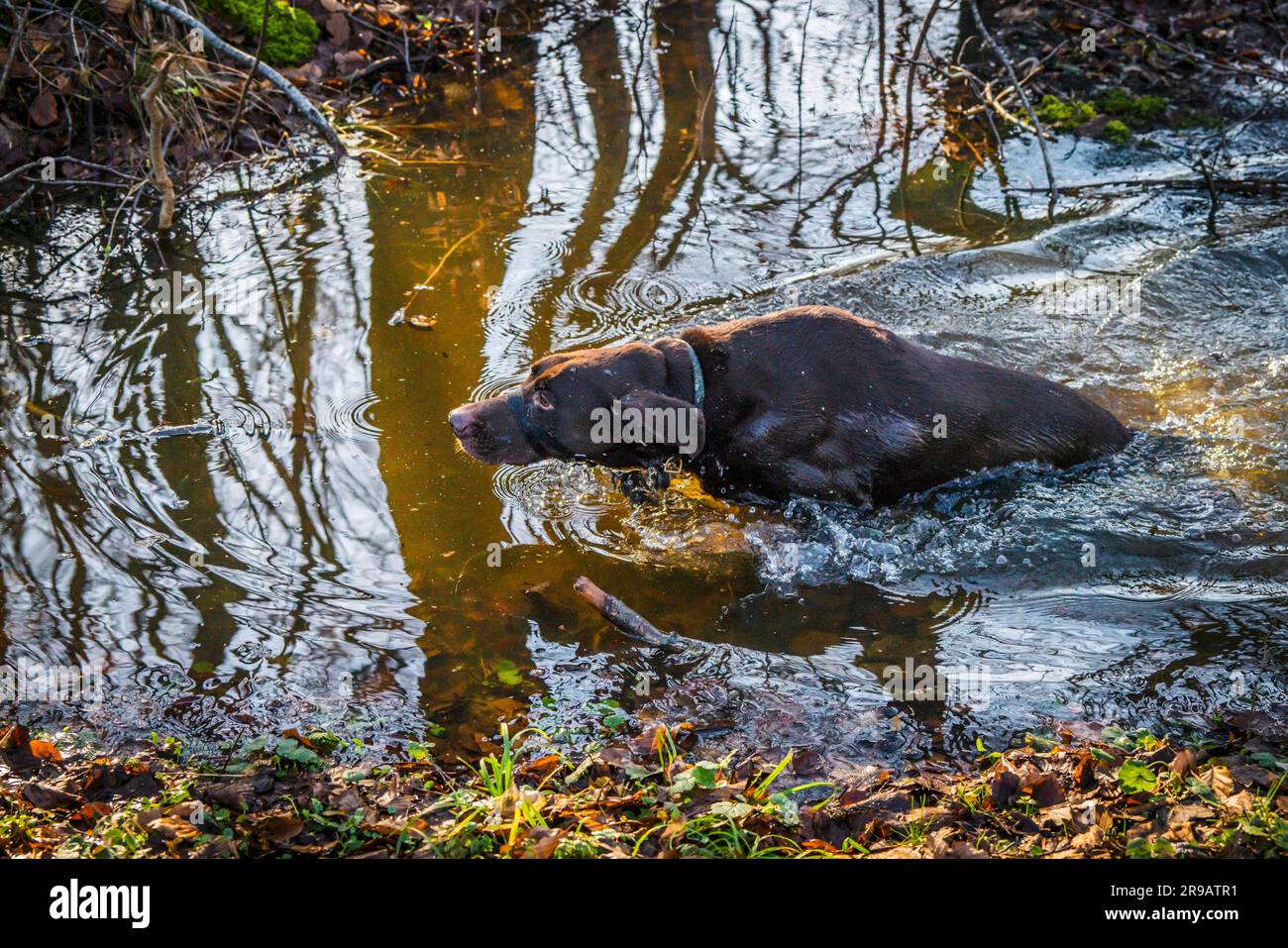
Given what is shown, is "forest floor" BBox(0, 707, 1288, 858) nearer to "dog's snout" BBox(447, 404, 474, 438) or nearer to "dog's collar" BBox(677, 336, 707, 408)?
"dog's snout" BBox(447, 404, 474, 438)

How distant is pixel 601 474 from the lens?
6391 mm

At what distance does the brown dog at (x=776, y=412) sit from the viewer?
559cm

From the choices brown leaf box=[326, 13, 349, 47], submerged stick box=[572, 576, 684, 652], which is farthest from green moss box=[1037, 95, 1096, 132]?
submerged stick box=[572, 576, 684, 652]

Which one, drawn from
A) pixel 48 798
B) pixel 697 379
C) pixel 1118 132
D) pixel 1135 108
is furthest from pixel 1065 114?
pixel 48 798

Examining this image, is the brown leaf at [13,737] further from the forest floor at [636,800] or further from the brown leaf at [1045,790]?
the brown leaf at [1045,790]

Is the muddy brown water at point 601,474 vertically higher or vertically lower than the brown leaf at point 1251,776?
higher

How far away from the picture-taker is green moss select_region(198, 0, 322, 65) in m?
10.6

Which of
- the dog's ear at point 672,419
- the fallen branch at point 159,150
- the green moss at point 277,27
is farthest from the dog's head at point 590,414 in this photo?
the green moss at point 277,27

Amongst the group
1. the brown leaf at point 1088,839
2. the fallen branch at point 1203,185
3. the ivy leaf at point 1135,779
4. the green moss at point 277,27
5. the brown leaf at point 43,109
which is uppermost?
the green moss at point 277,27

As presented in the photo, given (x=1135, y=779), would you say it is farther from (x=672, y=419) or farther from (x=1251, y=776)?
(x=672, y=419)

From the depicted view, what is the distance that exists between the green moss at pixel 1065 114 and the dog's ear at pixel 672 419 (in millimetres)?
6621

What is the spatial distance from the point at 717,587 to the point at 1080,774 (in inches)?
79.3

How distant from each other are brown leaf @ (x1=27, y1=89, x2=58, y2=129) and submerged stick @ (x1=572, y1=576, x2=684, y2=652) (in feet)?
23.2
